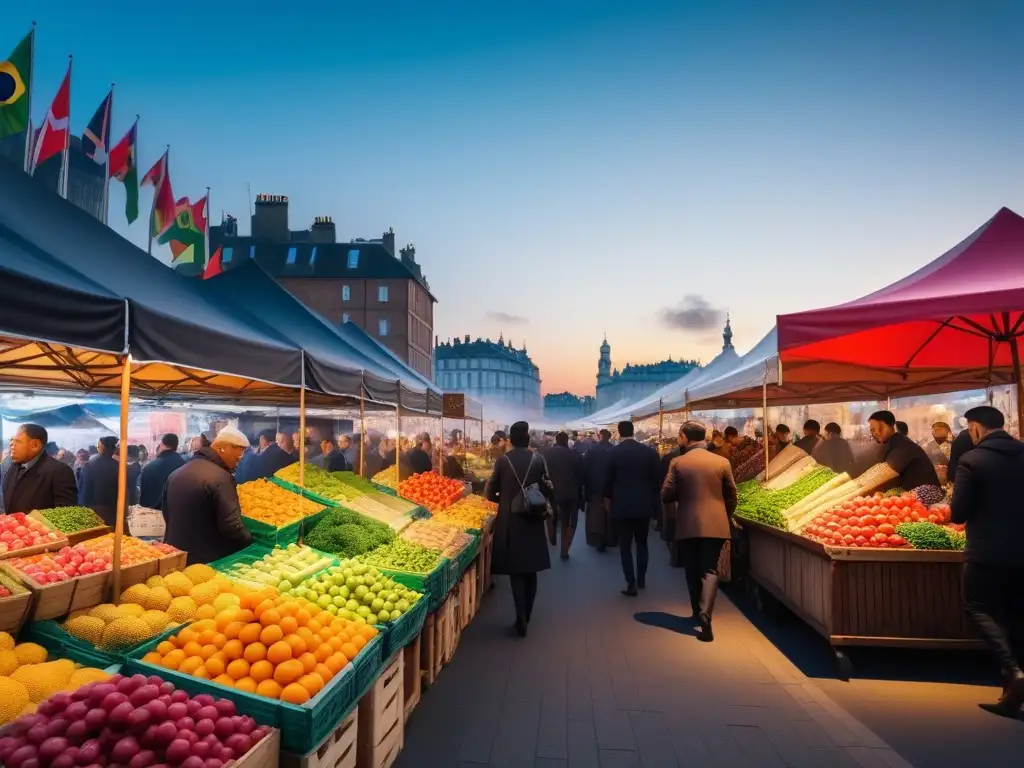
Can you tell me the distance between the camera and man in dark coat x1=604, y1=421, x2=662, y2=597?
893 centimetres

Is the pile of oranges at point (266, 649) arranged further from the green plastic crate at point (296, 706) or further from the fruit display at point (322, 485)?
the fruit display at point (322, 485)

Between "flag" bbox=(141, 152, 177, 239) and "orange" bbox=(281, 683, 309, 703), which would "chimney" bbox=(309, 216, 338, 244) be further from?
"orange" bbox=(281, 683, 309, 703)

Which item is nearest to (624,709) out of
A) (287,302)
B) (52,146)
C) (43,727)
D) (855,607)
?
(855,607)

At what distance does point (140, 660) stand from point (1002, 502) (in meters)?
5.46

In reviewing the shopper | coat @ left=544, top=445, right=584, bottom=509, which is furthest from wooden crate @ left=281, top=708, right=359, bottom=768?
the shopper

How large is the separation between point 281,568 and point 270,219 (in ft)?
186

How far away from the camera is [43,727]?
2.60m

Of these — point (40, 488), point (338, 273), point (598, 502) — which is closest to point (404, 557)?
point (40, 488)

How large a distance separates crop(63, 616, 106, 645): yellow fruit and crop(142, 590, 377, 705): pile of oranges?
31cm

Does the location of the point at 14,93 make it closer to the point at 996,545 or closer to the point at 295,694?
the point at 295,694

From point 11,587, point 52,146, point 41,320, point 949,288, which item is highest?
point 52,146

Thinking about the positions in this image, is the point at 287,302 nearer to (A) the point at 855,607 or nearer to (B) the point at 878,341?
(A) the point at 855,607

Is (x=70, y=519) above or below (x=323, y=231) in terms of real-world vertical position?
below

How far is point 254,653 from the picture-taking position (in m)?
3.47
